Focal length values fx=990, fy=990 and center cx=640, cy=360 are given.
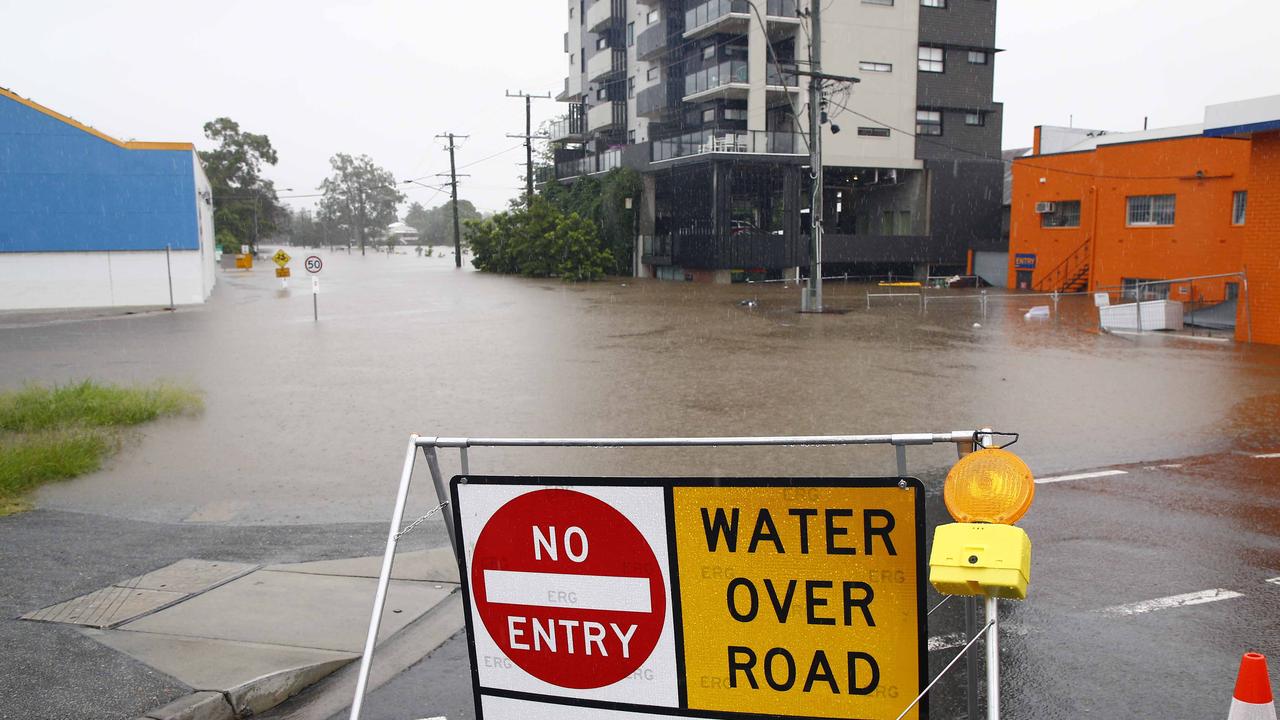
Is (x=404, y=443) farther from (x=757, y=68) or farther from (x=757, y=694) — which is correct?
(x=757, y=68)

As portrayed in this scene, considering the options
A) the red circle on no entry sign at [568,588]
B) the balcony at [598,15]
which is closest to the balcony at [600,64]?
the balcony at [598,15]

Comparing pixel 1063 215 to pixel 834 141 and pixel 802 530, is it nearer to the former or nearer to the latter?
pixel 834 141

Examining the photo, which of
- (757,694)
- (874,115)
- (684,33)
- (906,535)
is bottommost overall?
(757,694)

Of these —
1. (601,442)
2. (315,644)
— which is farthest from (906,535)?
(315,644)

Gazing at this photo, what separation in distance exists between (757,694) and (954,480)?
867 millimetres

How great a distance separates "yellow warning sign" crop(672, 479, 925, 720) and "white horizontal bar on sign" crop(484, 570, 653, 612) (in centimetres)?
16

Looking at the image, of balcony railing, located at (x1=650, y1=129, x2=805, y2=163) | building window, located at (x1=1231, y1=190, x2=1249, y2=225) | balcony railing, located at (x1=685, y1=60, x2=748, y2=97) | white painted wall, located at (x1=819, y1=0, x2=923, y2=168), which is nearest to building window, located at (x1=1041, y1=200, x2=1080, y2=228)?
building window, located at (x1=1231, y1=190, x2=1249, y2=225)

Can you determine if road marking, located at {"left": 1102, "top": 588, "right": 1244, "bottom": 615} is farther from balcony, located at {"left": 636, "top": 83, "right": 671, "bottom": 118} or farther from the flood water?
balcony, located at {"left": 636, "top": 83, "right": 671, "bottom": 118}

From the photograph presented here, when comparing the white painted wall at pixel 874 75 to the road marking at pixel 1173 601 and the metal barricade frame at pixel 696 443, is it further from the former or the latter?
the metal barricade frame at pixel 696 443

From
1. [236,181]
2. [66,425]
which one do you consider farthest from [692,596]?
[236,181]

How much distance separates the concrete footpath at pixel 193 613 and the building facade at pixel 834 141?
37539mm

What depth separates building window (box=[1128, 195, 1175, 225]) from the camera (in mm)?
31297

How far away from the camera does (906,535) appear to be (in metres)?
2.80

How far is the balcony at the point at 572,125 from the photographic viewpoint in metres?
64.7
